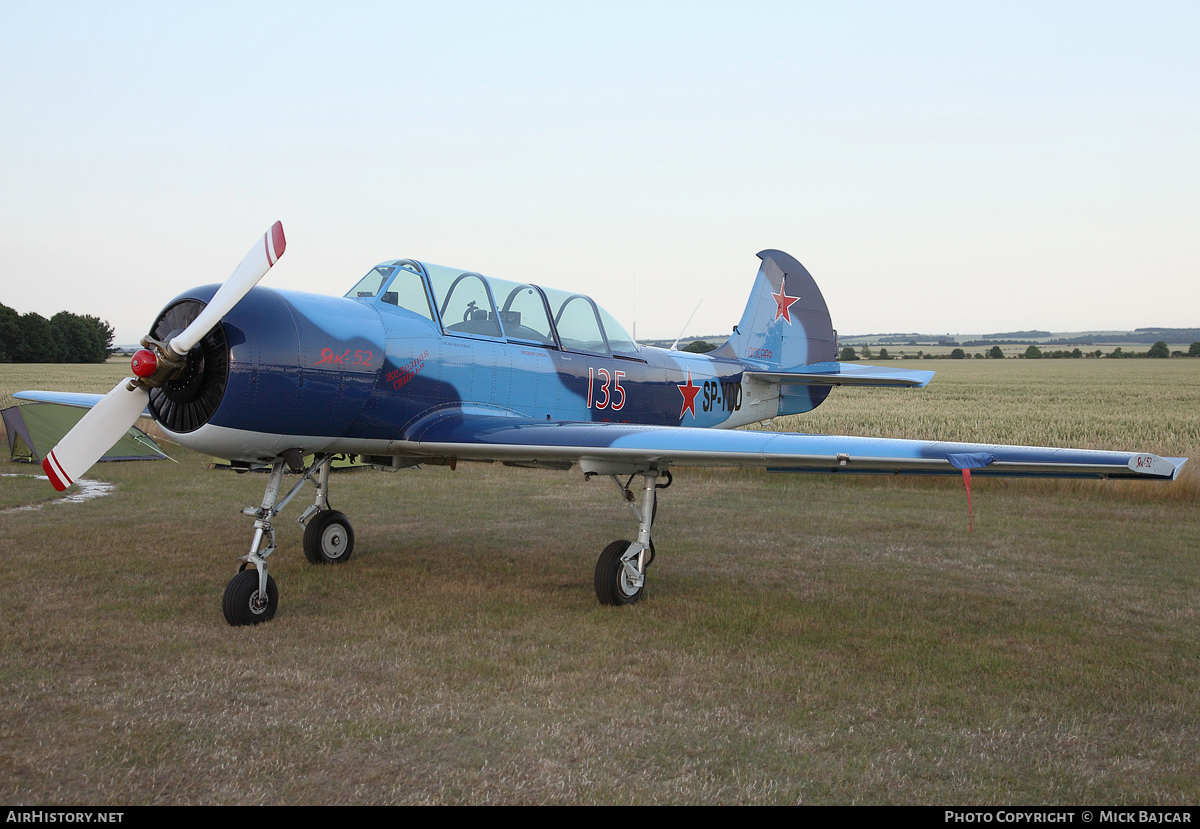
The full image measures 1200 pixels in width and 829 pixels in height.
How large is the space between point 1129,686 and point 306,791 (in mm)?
4489

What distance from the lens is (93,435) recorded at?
18.8 ft

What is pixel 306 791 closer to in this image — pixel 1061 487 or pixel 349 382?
pixel 349 382

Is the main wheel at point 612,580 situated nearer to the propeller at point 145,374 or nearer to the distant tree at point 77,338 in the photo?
the propeller at point 145,374

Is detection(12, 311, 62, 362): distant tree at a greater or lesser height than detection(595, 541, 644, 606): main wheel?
greater

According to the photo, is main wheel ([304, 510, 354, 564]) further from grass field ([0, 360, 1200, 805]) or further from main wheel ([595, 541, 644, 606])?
main wheel ([595, 541, 644, 606])

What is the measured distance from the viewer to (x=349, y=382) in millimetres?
6406

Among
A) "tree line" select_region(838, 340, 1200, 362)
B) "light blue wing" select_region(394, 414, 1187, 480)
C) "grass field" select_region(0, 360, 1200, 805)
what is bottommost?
"grass field" select_region(0, 360, 1200, 805)

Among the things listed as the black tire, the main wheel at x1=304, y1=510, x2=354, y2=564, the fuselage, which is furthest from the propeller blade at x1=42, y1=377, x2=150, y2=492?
the main wheel at x1=304, y1=510, x2=354, y2=564

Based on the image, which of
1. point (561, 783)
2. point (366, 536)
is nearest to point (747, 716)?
point (561, 783)

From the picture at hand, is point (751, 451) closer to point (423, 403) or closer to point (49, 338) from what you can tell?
point (423, 403)

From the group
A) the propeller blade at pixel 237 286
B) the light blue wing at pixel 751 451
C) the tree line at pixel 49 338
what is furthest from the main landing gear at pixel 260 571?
the tree line at pixel 49 338

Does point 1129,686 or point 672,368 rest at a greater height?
point 672,368

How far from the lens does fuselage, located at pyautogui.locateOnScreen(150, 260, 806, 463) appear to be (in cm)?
587

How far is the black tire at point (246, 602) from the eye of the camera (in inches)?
230
